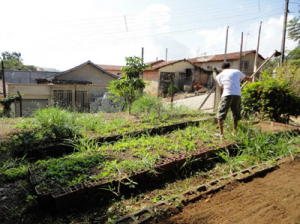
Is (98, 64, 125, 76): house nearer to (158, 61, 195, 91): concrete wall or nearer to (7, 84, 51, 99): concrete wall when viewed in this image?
(158, 61, 195, 91): concrete wall

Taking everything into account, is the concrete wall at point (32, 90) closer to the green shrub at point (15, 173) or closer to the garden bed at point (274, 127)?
the green shrub at point (15, 173)

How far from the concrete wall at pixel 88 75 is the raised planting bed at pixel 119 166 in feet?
51.5

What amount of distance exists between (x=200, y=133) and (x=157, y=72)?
18.6 metres

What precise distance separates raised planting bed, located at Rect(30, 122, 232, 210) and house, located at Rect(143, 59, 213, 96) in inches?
741

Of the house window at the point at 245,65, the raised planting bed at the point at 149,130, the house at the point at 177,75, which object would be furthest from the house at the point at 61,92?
the house window at the point at 245,65

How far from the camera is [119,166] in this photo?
269 centimetres

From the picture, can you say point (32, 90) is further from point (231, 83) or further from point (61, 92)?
point (231, 83)

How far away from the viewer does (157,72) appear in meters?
22.4

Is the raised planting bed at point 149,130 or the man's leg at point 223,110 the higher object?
the man's leg at point 223,110

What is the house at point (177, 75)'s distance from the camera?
73.4 ft

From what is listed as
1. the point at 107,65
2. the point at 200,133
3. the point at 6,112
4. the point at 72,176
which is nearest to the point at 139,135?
the point at 200,133

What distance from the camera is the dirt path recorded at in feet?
6.15

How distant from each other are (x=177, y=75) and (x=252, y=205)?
72.3ft

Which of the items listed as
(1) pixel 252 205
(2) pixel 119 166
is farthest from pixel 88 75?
(1) pixel 252 205
